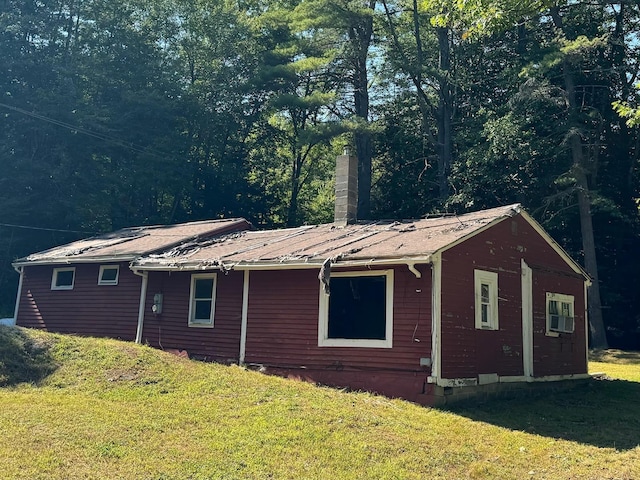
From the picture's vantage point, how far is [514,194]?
1092 inches

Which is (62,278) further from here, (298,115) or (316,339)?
(298,115)

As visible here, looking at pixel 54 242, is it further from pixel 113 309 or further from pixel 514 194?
pixel 514 194

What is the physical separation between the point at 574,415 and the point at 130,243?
13.4 meters

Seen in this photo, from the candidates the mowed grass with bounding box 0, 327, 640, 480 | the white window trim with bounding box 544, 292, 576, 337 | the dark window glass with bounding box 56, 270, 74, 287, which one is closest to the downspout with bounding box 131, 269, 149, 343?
the mowed grass with bounding box 0, 327, 640, 480

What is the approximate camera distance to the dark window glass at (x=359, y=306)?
57.1 feet

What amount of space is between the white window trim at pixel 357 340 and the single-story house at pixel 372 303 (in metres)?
0.02

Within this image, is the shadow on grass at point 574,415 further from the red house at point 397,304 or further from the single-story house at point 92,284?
the single-story house at point 92,284

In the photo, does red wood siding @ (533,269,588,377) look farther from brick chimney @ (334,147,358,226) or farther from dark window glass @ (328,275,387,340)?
brick chimney @ (334,147,358,226)

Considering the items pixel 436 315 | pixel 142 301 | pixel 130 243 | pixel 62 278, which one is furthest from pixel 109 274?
pixel 436 315

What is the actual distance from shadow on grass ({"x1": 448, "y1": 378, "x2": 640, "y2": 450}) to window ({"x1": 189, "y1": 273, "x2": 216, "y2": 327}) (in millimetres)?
6550

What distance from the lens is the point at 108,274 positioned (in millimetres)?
17531

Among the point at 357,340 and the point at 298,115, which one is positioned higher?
the point at 298,115

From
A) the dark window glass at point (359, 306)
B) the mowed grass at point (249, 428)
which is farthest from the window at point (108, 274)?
the dark window glass at point (359, 306)

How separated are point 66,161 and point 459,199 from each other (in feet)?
60.7
